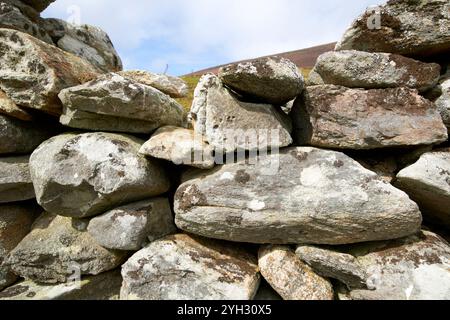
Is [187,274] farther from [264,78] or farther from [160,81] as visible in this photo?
[160,81]

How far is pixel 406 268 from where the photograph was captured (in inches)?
193

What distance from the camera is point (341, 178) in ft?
17.4

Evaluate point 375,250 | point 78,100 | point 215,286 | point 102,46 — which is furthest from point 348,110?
point 102,46

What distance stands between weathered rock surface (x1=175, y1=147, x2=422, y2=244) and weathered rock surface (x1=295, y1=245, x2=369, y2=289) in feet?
0.62

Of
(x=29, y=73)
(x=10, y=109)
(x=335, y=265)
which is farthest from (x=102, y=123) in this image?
(x=335, y=265)

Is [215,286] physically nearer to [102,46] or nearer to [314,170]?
[314,170]

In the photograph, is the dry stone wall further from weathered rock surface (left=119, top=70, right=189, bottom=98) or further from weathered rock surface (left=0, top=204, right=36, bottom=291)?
weathered rock surface (left=119, top=70, right=189, bottom=98)

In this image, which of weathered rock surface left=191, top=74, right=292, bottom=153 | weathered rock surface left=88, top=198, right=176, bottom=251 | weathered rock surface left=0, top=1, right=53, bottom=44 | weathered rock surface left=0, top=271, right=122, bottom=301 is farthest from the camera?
weathered rock surface left=0, top=1, right=53, bottom=44

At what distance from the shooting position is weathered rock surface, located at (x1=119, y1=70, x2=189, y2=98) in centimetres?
697

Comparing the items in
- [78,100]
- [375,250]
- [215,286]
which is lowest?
[215,286]

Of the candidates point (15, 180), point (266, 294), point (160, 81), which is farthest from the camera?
point (160, 81)

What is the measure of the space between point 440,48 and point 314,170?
3.67m

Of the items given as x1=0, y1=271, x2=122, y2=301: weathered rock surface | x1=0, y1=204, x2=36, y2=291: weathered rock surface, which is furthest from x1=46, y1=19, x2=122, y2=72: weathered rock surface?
x1=0, y1=271, x2=122, y2=301: weathered rock surface

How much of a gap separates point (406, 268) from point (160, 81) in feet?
18.9
